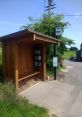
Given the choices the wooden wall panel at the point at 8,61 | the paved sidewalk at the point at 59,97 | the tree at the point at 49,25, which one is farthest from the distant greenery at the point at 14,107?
the tree at the point at 49,25

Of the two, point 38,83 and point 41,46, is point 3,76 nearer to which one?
point 38,83

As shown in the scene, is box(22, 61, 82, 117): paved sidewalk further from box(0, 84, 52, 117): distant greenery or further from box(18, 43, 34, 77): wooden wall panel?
box(18, 43, 34, 77): wooden wall panel

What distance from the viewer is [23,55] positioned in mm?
13266

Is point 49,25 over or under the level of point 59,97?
over

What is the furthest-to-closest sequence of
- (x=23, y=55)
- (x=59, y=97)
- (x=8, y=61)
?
(x=23, y=55) → (x=8, y=61) → (x=59, y=97)

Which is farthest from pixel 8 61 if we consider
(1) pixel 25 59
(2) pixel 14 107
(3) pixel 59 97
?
(2) pixel 14 107

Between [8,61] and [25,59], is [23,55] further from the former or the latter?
[8,61]

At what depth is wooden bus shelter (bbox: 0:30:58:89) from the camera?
1124 centimetres

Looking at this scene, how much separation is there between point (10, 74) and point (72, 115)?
430cm

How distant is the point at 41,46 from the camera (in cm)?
1489

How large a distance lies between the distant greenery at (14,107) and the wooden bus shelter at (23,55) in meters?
2.42

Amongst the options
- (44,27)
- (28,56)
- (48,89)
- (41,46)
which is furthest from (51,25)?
(48,89)

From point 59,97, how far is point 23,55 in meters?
3.54

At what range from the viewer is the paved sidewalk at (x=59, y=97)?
30.1 feet
